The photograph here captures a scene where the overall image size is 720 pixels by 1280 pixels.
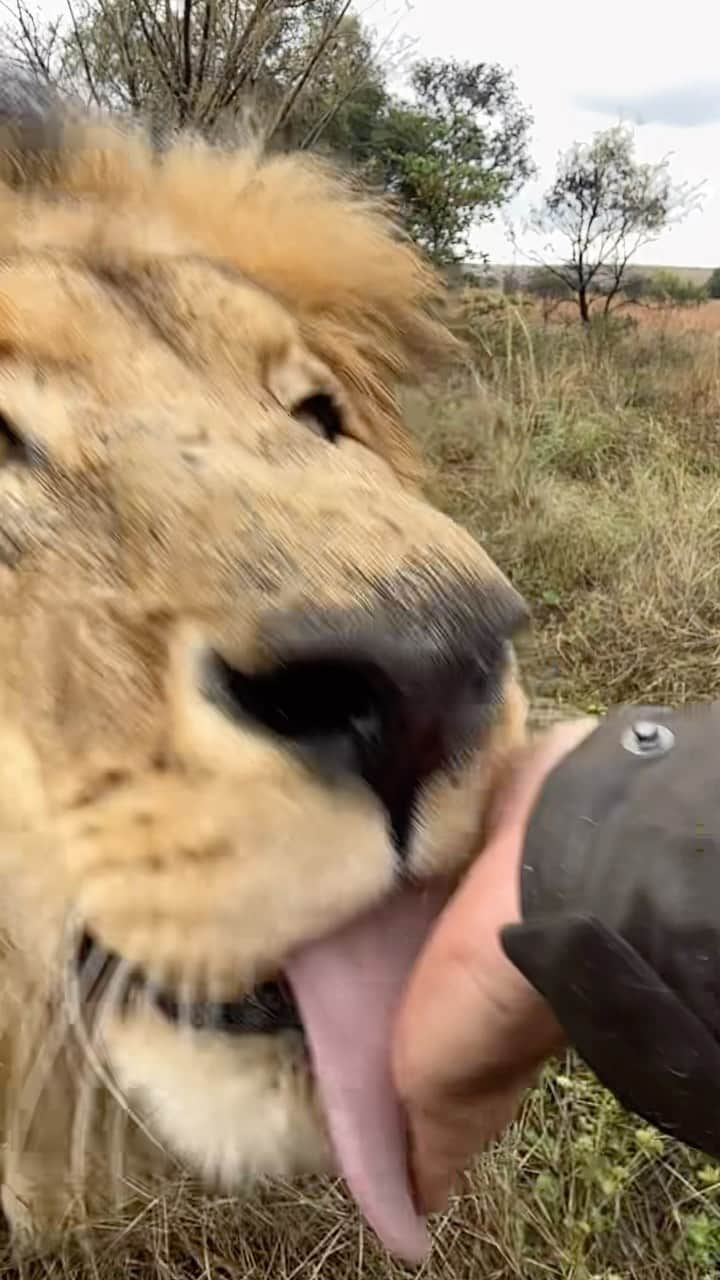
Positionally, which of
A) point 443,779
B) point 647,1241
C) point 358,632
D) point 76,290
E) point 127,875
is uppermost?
point 76,290

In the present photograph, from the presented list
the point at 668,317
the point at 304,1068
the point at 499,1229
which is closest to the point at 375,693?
the point at 304,1068

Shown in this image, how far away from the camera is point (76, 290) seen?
4.73ft

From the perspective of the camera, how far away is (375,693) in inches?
37.9

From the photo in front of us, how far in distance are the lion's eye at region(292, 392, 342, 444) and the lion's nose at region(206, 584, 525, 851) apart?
0.71 meters

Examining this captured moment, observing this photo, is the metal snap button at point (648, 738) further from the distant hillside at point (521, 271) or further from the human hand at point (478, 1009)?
the distant hillside at point (521, 271)

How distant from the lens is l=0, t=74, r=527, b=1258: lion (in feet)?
3.22

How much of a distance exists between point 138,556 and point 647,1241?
1540 millimetres

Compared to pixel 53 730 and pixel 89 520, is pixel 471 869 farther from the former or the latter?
pixel 89 520

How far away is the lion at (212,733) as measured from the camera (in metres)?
0.98

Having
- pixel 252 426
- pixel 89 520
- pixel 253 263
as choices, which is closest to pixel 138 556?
pixel 89 520

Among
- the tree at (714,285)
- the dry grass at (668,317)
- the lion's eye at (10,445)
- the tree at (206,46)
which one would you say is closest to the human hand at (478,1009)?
the lion's eye at (10,445)

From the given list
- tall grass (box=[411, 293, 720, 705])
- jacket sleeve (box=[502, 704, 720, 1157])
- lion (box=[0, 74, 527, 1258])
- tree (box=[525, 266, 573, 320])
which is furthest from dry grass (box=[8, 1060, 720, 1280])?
tree (box=[525, 266, 573, 320])

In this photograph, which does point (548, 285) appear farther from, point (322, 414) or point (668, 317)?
point (322, 414)

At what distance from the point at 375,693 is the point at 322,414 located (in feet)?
2.93
